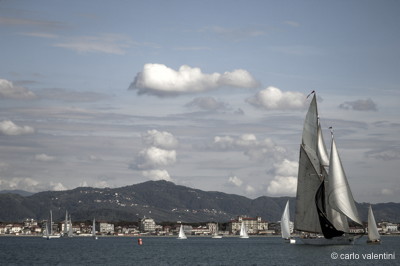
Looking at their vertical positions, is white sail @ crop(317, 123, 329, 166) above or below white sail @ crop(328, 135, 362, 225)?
above

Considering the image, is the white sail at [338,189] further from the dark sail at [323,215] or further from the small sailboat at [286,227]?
the small sailboat at [286,227]

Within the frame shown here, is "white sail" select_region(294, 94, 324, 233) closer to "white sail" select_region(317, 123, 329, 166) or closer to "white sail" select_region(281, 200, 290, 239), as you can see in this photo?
"white sail" select_region(317, 123, 329, 166)

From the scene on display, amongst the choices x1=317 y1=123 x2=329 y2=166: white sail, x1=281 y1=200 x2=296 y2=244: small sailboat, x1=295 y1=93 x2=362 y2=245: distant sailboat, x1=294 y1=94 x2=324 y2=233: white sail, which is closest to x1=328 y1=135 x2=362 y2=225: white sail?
x1=295 y1=93 x2=362 y2=245: distant sailboat

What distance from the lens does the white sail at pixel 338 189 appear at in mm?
91312

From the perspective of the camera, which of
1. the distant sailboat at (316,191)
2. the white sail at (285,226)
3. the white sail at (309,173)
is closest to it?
the distant sailboat at (316,191)

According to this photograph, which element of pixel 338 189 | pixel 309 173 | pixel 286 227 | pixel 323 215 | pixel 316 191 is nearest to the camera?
pixel 338 189

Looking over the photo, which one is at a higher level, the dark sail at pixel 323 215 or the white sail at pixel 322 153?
the white sail at pixel 322 153

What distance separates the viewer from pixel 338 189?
9138cm

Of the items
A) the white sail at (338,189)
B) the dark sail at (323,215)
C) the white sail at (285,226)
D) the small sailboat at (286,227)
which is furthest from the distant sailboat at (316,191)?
the white sail at (285,226)

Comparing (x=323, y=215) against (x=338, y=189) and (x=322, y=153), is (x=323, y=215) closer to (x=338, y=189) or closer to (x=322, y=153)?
(x=338, y=189)

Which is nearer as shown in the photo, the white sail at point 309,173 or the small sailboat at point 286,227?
the white sail at point 309,173

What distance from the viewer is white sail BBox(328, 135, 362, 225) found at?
3595 inches

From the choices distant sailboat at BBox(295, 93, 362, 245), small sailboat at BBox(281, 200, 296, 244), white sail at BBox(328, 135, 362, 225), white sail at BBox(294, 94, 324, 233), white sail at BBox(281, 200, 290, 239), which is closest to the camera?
white sail at BBox(328, 135, 362, 225)

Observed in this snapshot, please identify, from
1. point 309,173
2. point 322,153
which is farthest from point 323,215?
point 322,153
